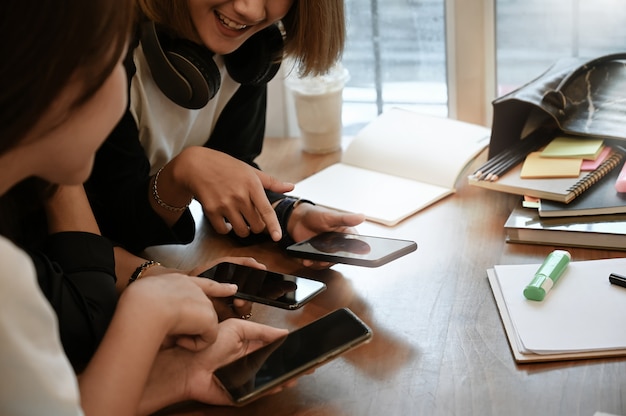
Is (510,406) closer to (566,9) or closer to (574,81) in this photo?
(574,81)

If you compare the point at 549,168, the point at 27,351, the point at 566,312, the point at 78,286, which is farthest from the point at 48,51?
the point at 549,168

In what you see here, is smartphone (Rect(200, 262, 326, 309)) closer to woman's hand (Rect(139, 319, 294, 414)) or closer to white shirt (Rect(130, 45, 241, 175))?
woman's hand (Rect(139, 319, 294, 414))

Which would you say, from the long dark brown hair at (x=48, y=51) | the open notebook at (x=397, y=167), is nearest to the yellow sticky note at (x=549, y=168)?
the open notebook at (x=397, y=167)

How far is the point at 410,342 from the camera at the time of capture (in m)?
0.99

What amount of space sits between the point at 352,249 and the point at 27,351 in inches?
22.3

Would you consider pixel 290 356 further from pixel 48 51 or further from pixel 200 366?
pixel 48 51

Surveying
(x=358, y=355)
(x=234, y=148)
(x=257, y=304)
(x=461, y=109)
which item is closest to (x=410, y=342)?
(x=358, y=355)

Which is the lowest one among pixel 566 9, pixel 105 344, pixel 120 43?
pixel 105 344

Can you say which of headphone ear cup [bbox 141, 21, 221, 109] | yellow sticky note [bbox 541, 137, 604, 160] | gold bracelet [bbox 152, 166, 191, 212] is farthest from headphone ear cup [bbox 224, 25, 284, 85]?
yellow sticky note [bbox 541, 137, 604, 160]

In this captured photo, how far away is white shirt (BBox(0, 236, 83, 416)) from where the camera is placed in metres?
0.65

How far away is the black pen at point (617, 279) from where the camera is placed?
3.38 feet

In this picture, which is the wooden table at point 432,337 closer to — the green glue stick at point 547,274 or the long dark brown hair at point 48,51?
the green glue stick at point 547,274

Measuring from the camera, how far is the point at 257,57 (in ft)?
4.40

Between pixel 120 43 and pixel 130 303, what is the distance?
26 centimetres
